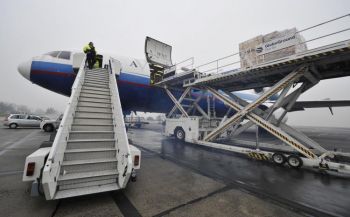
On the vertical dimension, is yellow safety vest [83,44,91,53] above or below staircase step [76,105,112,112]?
above

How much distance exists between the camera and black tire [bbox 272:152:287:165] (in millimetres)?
6613

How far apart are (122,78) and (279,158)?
10768mm

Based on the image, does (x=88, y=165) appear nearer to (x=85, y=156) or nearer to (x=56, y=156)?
(x=85, y=156)

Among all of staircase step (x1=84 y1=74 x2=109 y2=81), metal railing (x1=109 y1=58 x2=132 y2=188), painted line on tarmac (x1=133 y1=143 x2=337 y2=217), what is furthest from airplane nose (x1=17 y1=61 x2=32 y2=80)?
painted line on tarmac (x1=133 y1=143 x2=337 y2=217)

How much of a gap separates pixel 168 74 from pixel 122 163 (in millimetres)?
9729

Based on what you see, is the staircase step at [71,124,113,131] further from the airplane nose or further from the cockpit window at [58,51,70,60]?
the airplane nose

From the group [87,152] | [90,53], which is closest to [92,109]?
[87,152]

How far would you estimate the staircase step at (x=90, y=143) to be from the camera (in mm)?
4358

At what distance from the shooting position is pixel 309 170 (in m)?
6.45

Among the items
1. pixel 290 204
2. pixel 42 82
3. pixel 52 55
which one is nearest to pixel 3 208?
pixel 290 204

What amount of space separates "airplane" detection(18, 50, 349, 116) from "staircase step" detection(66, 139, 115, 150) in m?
6.76

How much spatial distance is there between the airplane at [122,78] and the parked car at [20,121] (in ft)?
51.3

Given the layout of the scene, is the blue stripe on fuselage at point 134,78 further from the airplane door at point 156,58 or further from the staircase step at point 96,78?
the staircase step at point 96,78

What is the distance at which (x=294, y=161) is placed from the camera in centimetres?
643
